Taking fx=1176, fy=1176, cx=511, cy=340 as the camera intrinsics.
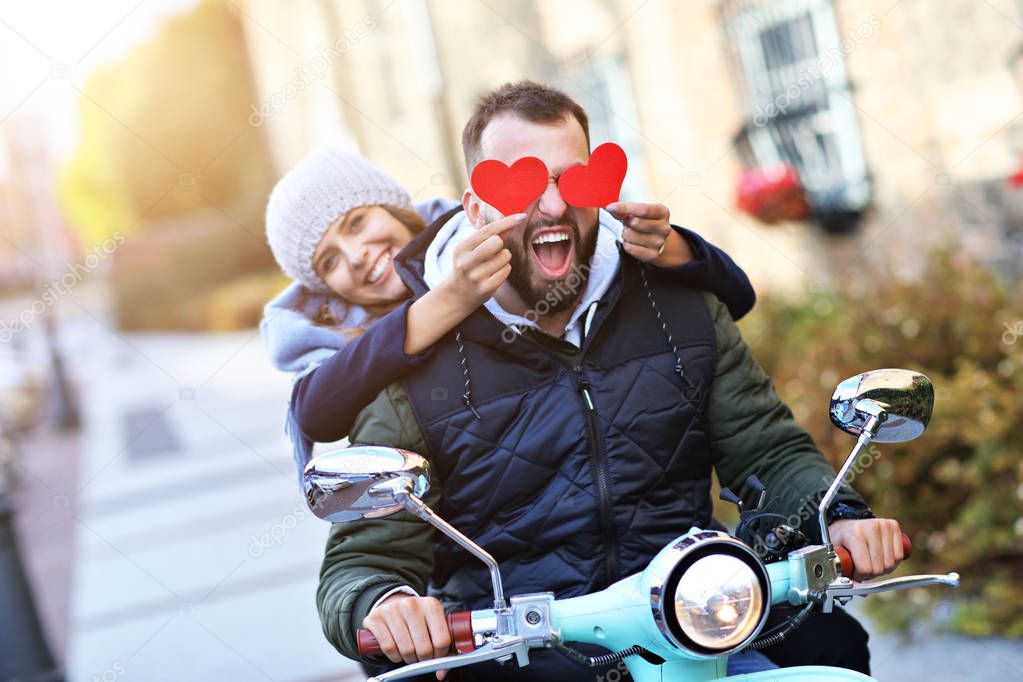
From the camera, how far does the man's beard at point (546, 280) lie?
2.07 m

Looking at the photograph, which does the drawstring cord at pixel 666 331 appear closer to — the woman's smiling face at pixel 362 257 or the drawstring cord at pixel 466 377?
the drawstring cord at pixel 466 377

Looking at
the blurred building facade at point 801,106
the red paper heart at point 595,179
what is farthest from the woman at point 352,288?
the blurred building facade at point 801,106

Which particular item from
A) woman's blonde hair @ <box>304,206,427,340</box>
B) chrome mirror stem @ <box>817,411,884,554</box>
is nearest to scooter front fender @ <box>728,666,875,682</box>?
chrome mirror stem @ <box>817,411,884,554</box>

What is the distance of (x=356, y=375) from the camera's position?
2.16 metres

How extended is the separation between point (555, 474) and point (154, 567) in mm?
5922

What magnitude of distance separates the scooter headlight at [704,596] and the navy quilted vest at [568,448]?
0.55m

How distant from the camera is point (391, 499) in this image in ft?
5.56

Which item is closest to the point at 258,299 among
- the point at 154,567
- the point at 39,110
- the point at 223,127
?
the point at 39,110

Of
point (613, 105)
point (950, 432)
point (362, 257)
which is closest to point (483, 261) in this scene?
point (362, 257)

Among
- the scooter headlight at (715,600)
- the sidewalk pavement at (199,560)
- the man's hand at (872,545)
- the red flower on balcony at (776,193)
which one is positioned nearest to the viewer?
the scooter headlight at (715,600)

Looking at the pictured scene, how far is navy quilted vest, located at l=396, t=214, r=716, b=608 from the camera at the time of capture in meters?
2.10

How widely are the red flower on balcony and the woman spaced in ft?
18.2

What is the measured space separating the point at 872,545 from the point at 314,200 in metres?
1.39

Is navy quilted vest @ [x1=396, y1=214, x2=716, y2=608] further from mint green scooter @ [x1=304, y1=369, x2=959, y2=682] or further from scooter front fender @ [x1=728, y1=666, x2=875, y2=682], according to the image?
scooter front fender @ [x1=728, y1=666, x2=875, y2=682]
